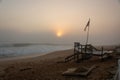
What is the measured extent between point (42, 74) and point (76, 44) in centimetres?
805

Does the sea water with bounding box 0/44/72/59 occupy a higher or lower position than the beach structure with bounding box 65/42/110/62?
lower

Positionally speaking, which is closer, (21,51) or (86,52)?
(86,52)

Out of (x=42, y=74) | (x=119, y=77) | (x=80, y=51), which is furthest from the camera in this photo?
(x=80, y=51)

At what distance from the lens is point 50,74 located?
1694 centimetres

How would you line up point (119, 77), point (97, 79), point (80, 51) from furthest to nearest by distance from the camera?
point (80, 51) < point (97, 79) < point (119, 77)

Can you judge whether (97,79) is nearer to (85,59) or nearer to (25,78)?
(25,78)

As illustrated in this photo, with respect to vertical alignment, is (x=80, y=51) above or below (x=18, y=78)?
above

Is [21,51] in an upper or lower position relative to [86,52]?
lower

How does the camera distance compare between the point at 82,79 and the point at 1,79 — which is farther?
the point at 1,79

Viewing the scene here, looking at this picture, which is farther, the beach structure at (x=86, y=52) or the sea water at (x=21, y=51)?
the sea water at (x=21, y=51)

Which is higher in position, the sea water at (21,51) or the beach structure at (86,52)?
the beach structure at (86,52)

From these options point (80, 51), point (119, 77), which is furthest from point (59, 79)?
point (80, 51)

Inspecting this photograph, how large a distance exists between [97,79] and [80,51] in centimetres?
902

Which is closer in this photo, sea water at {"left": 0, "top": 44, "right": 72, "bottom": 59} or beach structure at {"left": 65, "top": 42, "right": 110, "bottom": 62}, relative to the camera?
beach structure at {"left": 65, "top": 42, "right": 110, "bottom": 62}
